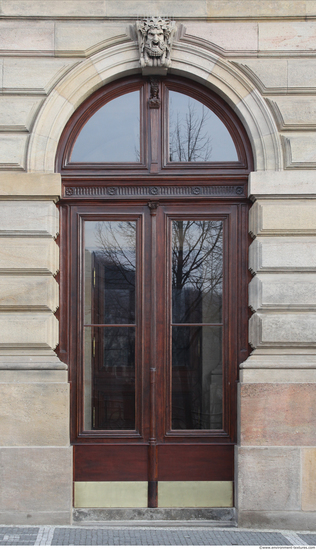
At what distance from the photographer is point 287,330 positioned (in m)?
7.10

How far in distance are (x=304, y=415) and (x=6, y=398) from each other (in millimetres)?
3802

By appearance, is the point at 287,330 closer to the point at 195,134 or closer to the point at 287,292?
the point at 287,292

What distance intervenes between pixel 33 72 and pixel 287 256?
4145 mm

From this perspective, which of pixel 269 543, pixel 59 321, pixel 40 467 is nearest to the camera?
pixel 269 543

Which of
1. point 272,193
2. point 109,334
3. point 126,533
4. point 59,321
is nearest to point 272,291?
point 272,193

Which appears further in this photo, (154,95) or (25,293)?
(154,95)

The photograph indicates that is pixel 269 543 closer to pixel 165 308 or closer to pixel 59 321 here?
pixel 165 308

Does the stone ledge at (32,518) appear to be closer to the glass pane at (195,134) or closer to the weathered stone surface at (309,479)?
the weathered stone surface at (309,479)

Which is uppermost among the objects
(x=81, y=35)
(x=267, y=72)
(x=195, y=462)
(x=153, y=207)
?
(x=81, y=35)

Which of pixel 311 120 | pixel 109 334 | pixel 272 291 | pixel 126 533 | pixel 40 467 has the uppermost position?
pixel 311 120

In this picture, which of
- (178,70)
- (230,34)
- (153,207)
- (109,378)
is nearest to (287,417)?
(109,378)

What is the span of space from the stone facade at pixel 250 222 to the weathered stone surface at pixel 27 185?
1 cm

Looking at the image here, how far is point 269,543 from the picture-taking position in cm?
648

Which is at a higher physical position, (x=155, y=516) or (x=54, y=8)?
(x=54, y=8)
